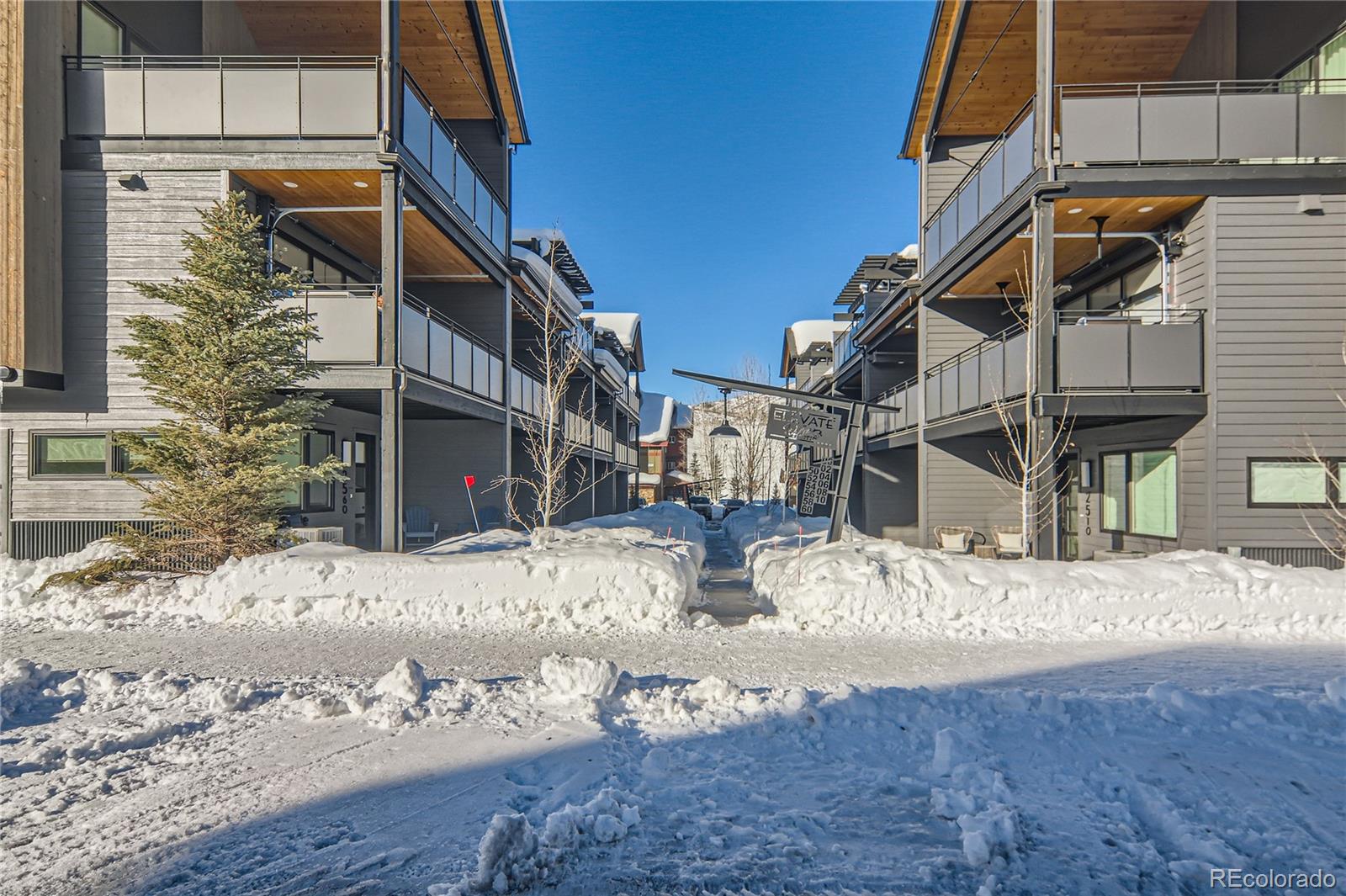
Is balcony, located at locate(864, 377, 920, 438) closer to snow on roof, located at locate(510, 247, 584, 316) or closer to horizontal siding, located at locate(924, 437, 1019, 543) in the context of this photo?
horizontal siding, located at locate(924, 437, 1019, 543)

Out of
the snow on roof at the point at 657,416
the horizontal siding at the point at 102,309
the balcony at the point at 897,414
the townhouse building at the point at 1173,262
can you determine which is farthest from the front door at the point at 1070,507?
the snow on roof at the point at 657,416

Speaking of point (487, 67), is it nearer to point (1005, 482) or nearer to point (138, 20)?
point (138, 20)

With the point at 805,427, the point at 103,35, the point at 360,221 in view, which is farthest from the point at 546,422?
the point at 103,35

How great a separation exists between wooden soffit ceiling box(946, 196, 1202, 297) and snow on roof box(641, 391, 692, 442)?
40.3m

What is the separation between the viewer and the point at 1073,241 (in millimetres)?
13352

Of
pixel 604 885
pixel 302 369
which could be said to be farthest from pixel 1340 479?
pixel 302 369

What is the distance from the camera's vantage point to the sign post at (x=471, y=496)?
615 inches

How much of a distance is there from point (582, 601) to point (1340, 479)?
1222 centimetres

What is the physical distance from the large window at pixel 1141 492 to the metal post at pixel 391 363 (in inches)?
535

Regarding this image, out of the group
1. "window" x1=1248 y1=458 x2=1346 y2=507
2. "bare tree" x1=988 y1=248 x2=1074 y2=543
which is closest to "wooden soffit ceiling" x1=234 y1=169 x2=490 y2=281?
"bare tree" x1=988 y1=248 x2=1074 y2=543

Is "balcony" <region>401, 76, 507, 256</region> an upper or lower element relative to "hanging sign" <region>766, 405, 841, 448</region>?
upper

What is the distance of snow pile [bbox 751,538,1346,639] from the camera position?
26.0 feet

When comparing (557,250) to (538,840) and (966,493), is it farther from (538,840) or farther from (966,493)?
(538,840)

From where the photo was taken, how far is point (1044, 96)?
11.3m
